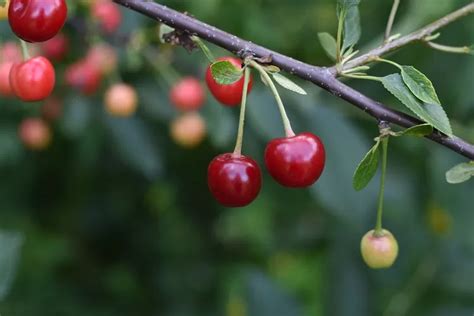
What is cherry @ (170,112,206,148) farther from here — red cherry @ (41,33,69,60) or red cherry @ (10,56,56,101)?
red cherry @ (10,56,56,101)

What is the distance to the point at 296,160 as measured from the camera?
105cm

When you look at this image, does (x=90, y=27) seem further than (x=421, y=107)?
Yes

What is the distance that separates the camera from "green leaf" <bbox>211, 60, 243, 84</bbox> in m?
1.03

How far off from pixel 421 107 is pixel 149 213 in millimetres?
2023

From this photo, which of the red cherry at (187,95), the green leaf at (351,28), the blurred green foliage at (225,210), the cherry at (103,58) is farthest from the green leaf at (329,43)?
the cherry at (103,58)

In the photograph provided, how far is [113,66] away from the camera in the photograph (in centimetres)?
209

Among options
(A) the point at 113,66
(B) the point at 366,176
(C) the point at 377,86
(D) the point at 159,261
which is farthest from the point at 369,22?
(B) the point at 366,176

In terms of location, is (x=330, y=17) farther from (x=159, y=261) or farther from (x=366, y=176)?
(x=366, y=176)

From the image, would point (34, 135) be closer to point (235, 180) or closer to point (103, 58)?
point (103, 58)

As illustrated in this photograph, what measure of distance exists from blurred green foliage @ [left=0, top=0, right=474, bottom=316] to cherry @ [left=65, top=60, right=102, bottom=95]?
0.10m

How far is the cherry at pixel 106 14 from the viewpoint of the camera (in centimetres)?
193

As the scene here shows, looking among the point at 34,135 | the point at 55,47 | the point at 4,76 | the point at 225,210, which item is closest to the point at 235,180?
the point at 4,76

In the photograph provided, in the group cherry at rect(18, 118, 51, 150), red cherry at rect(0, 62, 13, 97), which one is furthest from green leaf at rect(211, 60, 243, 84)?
cherry at rect(18, 118, 51, 150)

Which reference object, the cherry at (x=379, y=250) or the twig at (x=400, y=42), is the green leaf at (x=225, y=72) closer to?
the twig at (x=400, y=42)
